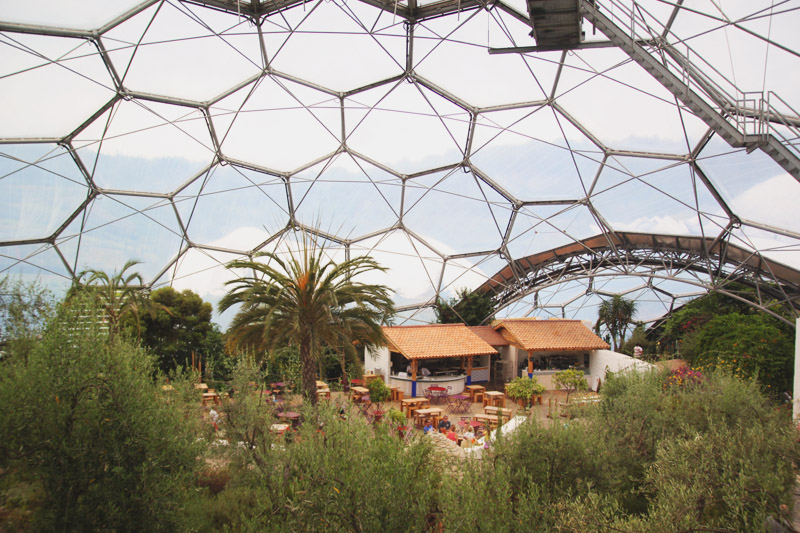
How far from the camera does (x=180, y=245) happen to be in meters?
26.3

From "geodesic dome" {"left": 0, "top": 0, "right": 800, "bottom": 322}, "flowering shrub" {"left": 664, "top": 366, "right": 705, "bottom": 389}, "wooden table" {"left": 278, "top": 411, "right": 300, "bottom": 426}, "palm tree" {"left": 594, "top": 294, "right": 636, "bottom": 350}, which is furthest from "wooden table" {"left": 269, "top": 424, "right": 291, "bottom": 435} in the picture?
"palm tree" {"left": 594, "top": 294, "right": 636, "bottom": 350}

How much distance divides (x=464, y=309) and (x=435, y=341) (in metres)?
8.09

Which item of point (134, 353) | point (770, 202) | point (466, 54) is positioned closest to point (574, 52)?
point (466, 54)

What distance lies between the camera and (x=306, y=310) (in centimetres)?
1327

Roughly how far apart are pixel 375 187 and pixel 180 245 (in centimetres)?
1079

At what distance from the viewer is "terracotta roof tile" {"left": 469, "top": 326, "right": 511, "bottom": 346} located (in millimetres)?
27352

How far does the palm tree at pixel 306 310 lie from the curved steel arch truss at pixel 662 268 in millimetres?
16417

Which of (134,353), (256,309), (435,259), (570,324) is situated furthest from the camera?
(435,259)

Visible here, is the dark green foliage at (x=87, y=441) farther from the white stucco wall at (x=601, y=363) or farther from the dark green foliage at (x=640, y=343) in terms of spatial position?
the dark green foliage at (x=640, y=343)

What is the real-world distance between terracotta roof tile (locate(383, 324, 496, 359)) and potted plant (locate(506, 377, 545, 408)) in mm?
2881

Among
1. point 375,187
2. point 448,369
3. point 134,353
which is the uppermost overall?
point 375,187

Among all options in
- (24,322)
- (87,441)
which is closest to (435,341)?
(24,322)

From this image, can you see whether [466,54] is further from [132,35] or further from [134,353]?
[134,353]

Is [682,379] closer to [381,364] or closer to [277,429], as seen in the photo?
[277,429]
